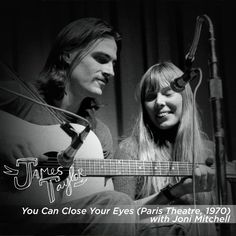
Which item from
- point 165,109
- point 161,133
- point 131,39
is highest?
point 131,39

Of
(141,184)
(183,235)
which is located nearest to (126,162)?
(141,184)

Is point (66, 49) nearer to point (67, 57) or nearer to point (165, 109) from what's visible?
point (67, 57)

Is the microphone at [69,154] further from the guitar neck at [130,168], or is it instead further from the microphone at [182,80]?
the microphone at [182,80]

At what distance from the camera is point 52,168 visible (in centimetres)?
207

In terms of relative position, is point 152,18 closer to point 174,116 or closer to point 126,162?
point 174,116

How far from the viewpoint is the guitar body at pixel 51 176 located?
2078 millimetres

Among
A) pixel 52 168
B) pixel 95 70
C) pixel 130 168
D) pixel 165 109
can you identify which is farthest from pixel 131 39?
pixel 52 168

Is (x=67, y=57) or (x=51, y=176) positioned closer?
(x=51, y=176)

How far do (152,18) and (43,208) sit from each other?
110 cm

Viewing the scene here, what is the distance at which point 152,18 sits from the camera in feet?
7.65

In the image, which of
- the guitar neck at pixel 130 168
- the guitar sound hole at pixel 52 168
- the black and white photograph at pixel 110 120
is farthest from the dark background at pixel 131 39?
the guitar sound hole at pixel 52 168

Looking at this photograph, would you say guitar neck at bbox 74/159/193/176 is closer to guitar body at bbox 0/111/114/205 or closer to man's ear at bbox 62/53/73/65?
guitar body at bbox 0/111/114/205

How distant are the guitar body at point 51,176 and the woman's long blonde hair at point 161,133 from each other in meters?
0.23

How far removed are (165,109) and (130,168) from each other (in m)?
0.34
